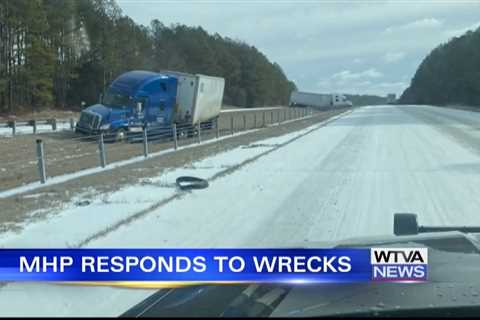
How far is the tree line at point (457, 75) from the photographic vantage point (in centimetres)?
11629

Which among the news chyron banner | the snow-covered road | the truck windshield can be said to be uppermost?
the truck windshield

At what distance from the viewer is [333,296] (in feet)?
9.79

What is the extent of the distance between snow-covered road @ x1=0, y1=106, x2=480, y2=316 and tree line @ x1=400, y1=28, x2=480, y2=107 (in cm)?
9922

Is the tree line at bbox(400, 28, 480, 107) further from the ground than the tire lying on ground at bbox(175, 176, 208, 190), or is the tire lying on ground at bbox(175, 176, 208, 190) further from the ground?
the tree line at bbox(400, 28, 480, 107)

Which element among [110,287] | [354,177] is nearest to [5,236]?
[110,287]

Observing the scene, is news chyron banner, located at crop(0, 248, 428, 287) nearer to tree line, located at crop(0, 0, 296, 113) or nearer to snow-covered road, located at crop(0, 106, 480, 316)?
snow-covered road, located at crop(0, 106, 480, 316)

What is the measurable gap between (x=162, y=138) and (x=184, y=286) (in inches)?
1069

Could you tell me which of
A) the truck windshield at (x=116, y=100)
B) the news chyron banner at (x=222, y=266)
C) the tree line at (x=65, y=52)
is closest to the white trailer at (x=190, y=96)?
the truck windshield at (x=116, y=100)

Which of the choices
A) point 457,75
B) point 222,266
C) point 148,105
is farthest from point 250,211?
point 457,75

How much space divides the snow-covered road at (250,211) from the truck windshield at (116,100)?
49.3 feet

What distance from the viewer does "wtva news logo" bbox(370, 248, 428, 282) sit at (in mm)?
3176

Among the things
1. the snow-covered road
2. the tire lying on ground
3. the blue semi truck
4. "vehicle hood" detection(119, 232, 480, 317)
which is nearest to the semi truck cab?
the blue semi truck

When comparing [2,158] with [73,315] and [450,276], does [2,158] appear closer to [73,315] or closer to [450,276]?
[73,315]

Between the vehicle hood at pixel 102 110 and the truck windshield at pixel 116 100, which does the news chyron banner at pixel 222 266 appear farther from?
the truck windshield at pixel 116 100
